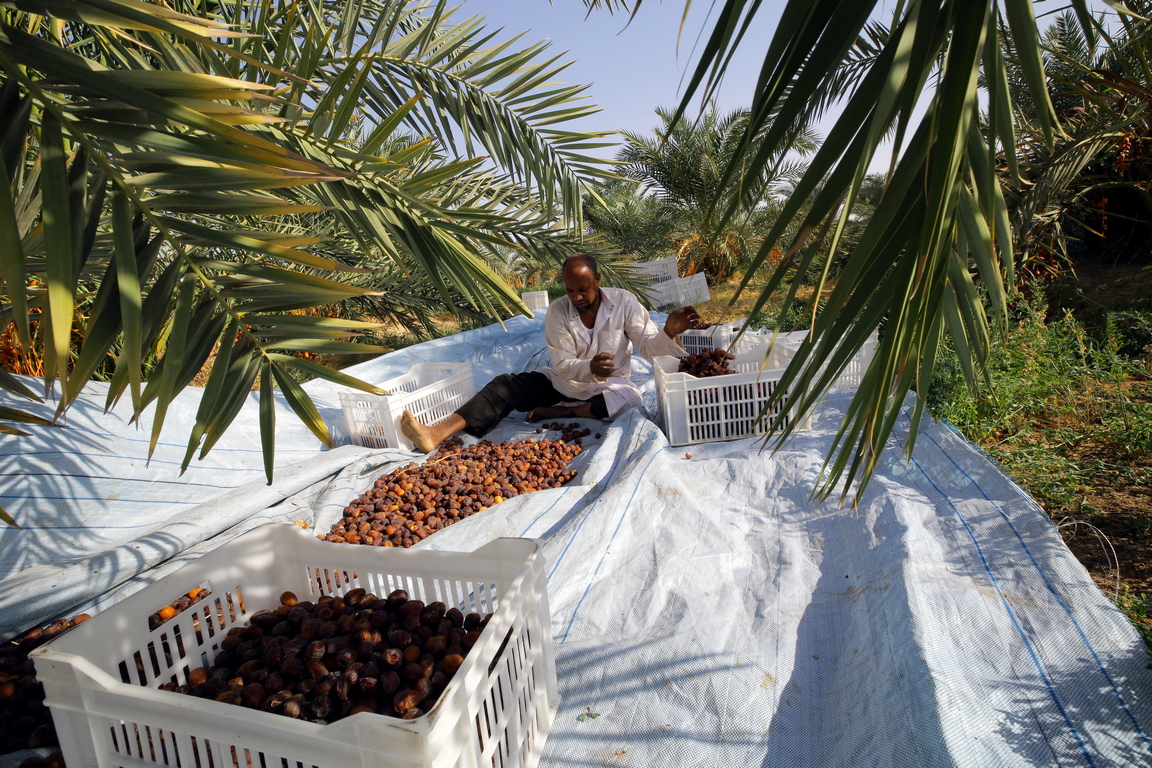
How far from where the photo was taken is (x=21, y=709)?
4.79ft

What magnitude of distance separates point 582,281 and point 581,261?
0.39ft

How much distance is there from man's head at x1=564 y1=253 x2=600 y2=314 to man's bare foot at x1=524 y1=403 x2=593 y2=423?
1.91 feet

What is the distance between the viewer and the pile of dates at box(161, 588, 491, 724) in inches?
47.1

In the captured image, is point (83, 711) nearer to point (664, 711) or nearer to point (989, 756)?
point (664, 711)

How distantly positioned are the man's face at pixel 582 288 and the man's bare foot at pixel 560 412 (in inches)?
22.9

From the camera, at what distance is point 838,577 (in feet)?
5.90

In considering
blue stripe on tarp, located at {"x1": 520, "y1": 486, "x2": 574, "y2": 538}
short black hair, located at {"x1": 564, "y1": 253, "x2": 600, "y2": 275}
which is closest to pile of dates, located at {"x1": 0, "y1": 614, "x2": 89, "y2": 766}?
blue stripe on tarp, located at {"x1": 520, "y1": 486, "x2": 574, "y2": 538}

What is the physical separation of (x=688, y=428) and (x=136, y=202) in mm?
2530

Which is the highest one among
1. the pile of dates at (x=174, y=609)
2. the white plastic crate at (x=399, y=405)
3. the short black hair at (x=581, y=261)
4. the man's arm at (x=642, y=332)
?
the short black hair at (x=581, y=261)

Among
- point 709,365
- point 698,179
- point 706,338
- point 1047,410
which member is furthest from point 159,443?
point 698,179

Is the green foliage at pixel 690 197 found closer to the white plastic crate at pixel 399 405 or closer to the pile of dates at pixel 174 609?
the white plastic crate at pixel 399 405

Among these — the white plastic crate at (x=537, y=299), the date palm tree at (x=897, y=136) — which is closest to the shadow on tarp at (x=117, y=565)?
the date palm tree at (x=897, y=136)

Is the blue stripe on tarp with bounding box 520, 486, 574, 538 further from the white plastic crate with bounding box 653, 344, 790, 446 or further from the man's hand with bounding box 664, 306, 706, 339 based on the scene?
the man's hand with bounding box 664, 306, 706, 339

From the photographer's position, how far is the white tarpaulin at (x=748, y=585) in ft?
3.90
